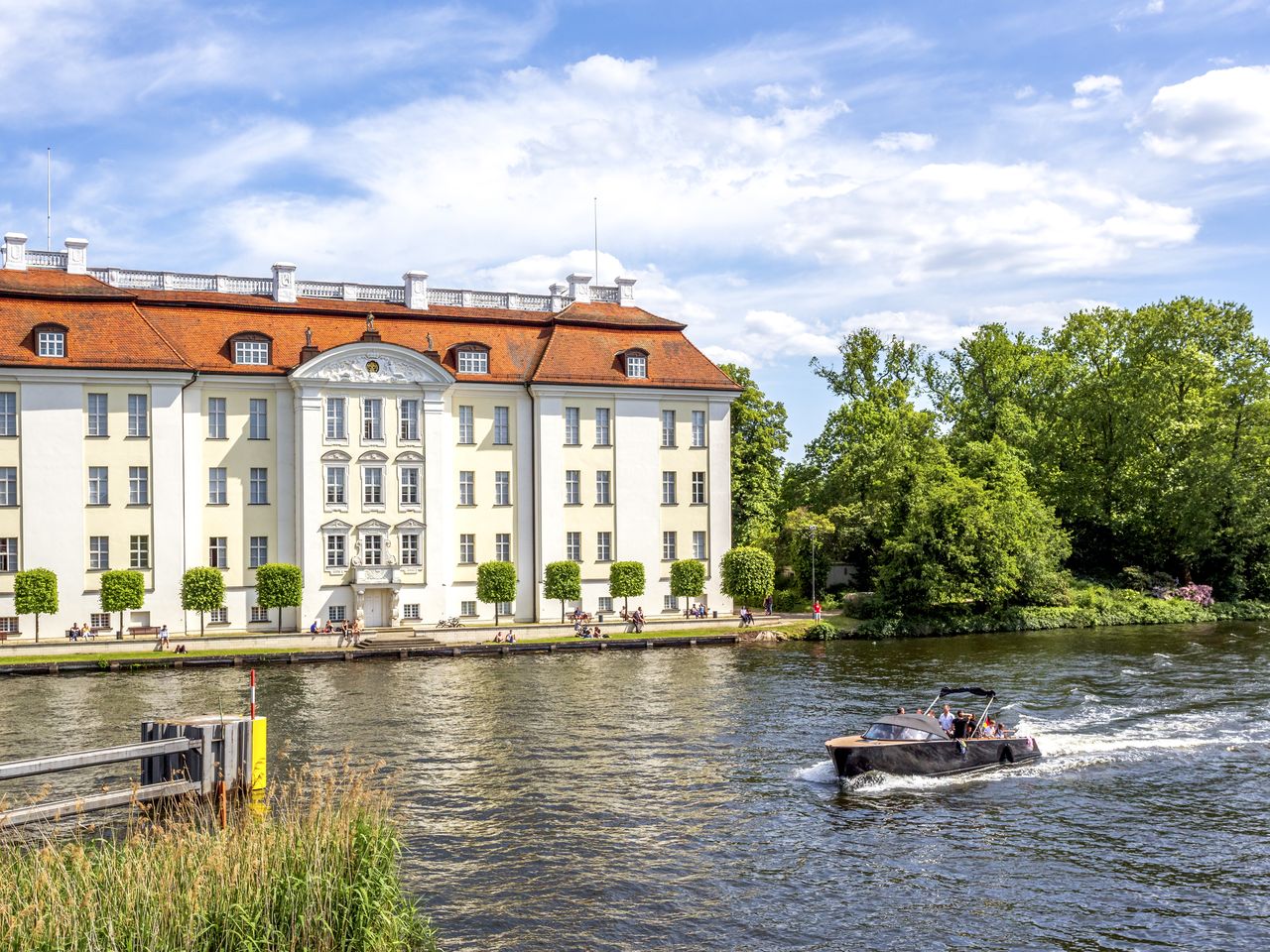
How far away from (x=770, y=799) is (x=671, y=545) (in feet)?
145

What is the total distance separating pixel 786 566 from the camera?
8875cm

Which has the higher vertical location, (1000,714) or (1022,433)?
(1022,433)

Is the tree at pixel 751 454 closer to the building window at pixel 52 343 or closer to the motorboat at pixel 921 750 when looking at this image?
the building window at pixel 52 343

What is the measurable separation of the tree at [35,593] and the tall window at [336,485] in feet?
49.8

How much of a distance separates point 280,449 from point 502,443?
1318 centimetres

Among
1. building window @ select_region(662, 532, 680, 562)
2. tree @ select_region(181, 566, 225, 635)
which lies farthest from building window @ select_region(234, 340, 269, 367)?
building window @ select_region(662, 532, 680, 562)

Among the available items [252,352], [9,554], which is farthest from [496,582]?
[9,554]

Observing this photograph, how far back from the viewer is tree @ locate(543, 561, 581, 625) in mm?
69625

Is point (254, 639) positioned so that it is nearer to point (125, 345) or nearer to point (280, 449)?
point (280, 449)

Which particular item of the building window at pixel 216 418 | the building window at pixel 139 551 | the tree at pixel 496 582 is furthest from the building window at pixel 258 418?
the tree at pixel 496 582

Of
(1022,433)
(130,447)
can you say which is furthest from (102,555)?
(1022,433)

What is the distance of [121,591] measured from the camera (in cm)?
6162

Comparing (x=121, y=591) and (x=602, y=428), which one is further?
(x=602, y=428)

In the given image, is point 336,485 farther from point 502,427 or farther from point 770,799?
point 770,799
